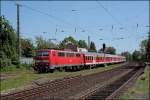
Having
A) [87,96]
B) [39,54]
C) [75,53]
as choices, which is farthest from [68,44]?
[87,96]

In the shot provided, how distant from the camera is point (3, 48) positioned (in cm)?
5256

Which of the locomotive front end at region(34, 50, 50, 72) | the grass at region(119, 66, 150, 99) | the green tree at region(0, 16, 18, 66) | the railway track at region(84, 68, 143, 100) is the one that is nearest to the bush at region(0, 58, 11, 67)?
the green tree at region(0, 16, 18, 66)

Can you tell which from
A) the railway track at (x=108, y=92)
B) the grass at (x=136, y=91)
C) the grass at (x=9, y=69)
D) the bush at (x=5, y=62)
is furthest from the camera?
the grass at (x=9, y=69)

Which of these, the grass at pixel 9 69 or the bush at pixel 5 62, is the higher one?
the bush at pixel 5 62

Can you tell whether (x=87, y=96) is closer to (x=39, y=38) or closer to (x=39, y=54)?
(x=39, y=54)

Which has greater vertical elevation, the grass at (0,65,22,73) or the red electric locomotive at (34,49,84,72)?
the red electric locomotive at (34,49,84,72)

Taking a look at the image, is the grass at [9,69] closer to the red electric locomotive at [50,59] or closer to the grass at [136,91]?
the red electric locomotive at [50,59]

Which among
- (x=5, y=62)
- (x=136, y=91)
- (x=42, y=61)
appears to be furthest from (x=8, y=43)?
(x=136, y=91)

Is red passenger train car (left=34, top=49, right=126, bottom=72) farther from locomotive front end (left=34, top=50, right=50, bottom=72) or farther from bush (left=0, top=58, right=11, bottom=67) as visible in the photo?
bush (left=0, top=58, right=11, bottom=67)

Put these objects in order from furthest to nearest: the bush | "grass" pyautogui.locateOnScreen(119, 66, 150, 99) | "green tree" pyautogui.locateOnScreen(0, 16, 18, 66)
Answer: "green tree" pyautogui.locateOnScreen(0, 16, 18, 66), the bush, "grass" pyautogui.locateOnScreen(119, 66, 150, 99)

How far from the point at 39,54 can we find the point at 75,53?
926 cm

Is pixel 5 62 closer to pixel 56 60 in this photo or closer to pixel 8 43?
pixel 8 43

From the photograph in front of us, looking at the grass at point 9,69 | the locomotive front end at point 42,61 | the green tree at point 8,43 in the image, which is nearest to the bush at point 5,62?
the grass at point 9,69

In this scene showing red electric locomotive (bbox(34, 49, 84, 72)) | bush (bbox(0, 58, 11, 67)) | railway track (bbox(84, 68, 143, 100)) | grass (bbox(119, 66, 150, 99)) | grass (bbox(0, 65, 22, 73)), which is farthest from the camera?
grass (bbox(0, 65, 22, 73))
